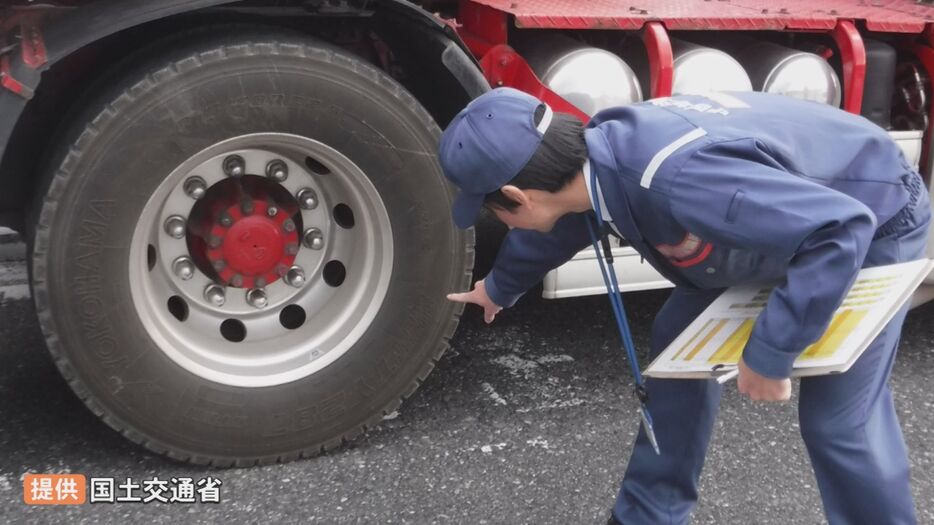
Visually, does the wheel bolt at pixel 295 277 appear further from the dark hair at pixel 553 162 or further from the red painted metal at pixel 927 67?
the red painted metal at pixel 927 67

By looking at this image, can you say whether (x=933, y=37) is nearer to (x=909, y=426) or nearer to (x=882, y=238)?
(x=909, y=426)

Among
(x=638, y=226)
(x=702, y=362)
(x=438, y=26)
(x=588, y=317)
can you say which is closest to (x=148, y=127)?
(x=438, y=26)

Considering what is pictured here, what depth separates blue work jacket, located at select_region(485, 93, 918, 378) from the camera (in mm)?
1668

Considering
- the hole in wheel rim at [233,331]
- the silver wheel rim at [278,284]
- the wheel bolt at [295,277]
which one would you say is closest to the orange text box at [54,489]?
the silver wheel rim at [278,284]

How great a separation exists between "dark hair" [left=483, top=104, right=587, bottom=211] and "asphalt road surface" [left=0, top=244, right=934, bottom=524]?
1.06 m

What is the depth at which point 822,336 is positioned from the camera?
6.05 ft

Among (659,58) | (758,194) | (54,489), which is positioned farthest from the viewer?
(659,58)

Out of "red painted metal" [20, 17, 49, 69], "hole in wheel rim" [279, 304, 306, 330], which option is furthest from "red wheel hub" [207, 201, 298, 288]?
"red painted metal" [20, 17, 49, 69]

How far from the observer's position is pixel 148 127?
94.7 inches

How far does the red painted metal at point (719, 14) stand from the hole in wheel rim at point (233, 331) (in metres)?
1.26

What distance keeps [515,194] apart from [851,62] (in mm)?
1974

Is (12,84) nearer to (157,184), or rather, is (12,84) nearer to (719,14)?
(157,184)

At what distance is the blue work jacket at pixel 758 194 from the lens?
1.67m

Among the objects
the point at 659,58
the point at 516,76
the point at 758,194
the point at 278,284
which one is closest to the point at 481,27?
the point at 516,76
